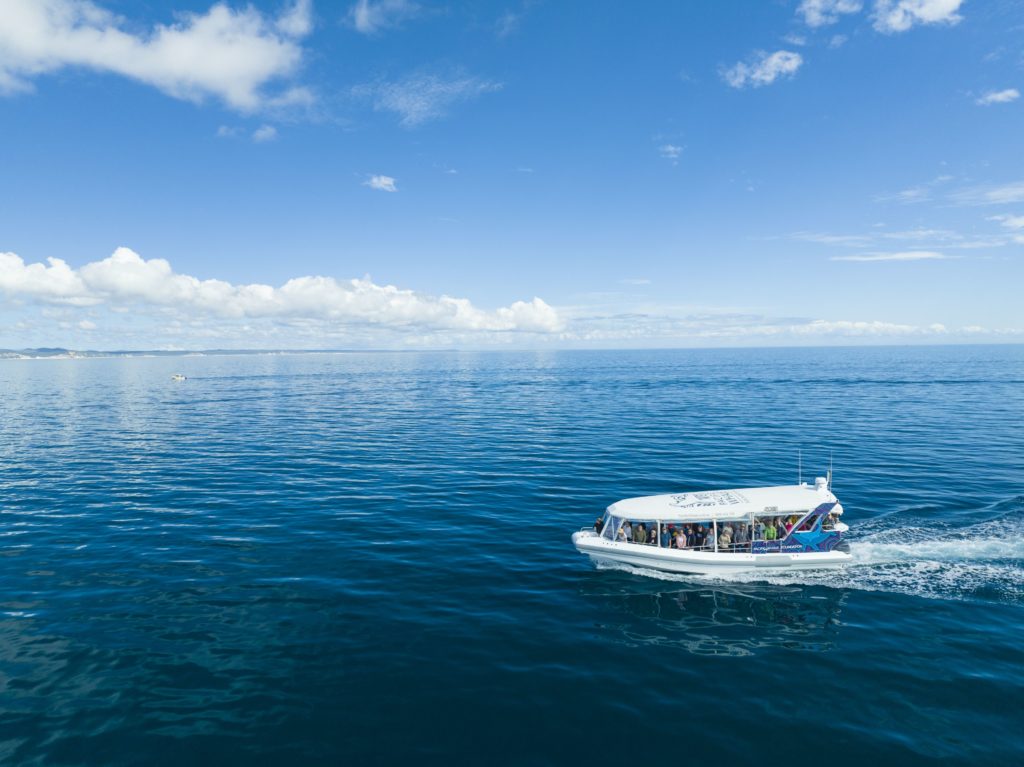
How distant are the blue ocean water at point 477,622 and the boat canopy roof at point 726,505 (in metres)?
3.10

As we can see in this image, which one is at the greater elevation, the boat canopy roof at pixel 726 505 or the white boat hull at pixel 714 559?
the boat canopy roof at pixel 726 505

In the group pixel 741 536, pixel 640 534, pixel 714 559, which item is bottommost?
pixel 714 559

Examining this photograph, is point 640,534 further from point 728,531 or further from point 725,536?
point 728,531

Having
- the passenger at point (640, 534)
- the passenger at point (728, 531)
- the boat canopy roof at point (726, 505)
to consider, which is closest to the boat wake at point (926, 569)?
the passenger at point (640, 534)

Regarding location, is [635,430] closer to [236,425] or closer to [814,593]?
[814,593]

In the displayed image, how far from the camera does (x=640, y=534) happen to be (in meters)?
25.6

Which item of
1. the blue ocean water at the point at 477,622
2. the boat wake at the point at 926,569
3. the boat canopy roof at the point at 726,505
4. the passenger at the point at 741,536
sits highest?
the boat canopy roof at the point at 726,505

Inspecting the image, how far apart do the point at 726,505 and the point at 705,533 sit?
5.90ft

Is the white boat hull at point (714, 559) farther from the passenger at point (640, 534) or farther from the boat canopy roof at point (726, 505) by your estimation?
the boat canopy roof at point (726, 505)

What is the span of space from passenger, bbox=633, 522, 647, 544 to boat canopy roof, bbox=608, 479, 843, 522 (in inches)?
22.2

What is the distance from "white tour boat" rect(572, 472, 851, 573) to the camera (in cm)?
2514

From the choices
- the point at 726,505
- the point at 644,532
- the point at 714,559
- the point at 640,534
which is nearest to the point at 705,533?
the point at 714,559

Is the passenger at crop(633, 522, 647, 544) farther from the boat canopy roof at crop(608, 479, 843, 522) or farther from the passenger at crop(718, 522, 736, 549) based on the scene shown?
the passenger at crop(718, 522, 736, 549)

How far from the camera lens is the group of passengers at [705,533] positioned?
2561cm
